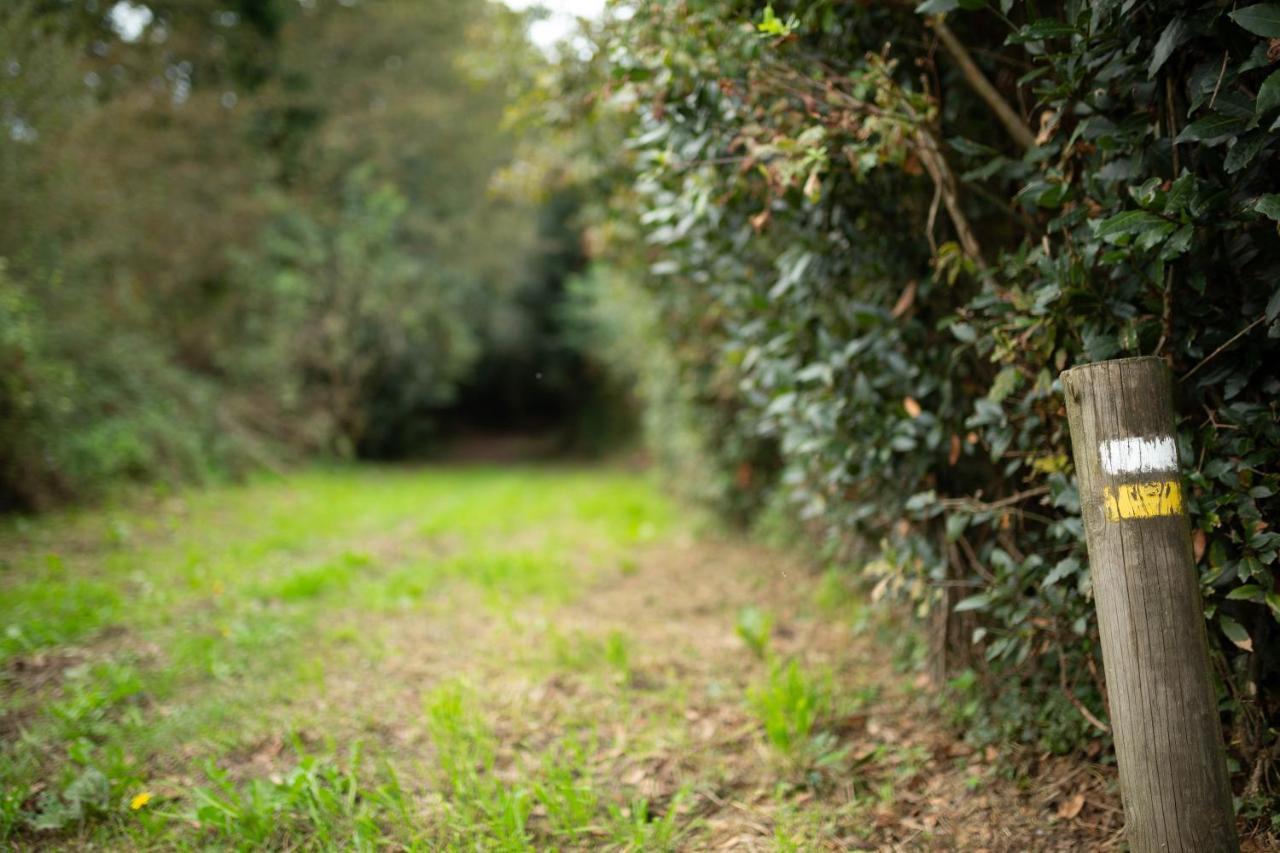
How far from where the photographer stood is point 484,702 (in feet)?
11.5

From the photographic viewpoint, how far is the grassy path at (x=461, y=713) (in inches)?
103

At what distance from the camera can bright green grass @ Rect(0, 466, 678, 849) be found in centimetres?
262

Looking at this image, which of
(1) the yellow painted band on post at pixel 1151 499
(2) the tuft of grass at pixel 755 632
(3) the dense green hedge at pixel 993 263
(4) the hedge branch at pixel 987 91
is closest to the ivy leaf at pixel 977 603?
(3) the dense green hedge at pixel 993 263

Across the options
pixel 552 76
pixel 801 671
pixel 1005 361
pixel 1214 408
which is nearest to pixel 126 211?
pixel 552 76

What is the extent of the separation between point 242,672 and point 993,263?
155 inches

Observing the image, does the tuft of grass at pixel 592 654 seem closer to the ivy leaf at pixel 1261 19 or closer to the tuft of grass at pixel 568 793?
the tuft of grass at pixel 568 793

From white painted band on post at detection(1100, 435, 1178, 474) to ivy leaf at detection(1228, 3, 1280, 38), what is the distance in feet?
3.24

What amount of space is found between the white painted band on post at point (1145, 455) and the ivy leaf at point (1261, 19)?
0.99 m

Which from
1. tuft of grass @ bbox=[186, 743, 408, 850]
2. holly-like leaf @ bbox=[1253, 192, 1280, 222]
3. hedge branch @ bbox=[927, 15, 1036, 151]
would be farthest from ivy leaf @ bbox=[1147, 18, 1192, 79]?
tuft of grass @ bbox=[186, 743, 408, 850]

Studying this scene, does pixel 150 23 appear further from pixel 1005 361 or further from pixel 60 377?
pixel 1005 361

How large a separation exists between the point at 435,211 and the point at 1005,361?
14520 mm

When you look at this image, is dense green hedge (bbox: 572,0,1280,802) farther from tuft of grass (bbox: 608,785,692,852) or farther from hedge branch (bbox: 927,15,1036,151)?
tuft of grass (bbox: 608,785,692,852)

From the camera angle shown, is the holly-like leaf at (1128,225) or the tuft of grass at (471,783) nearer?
the holly-like leaf at (1128,225)

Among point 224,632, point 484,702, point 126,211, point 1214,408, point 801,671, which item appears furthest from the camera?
point 126,211
